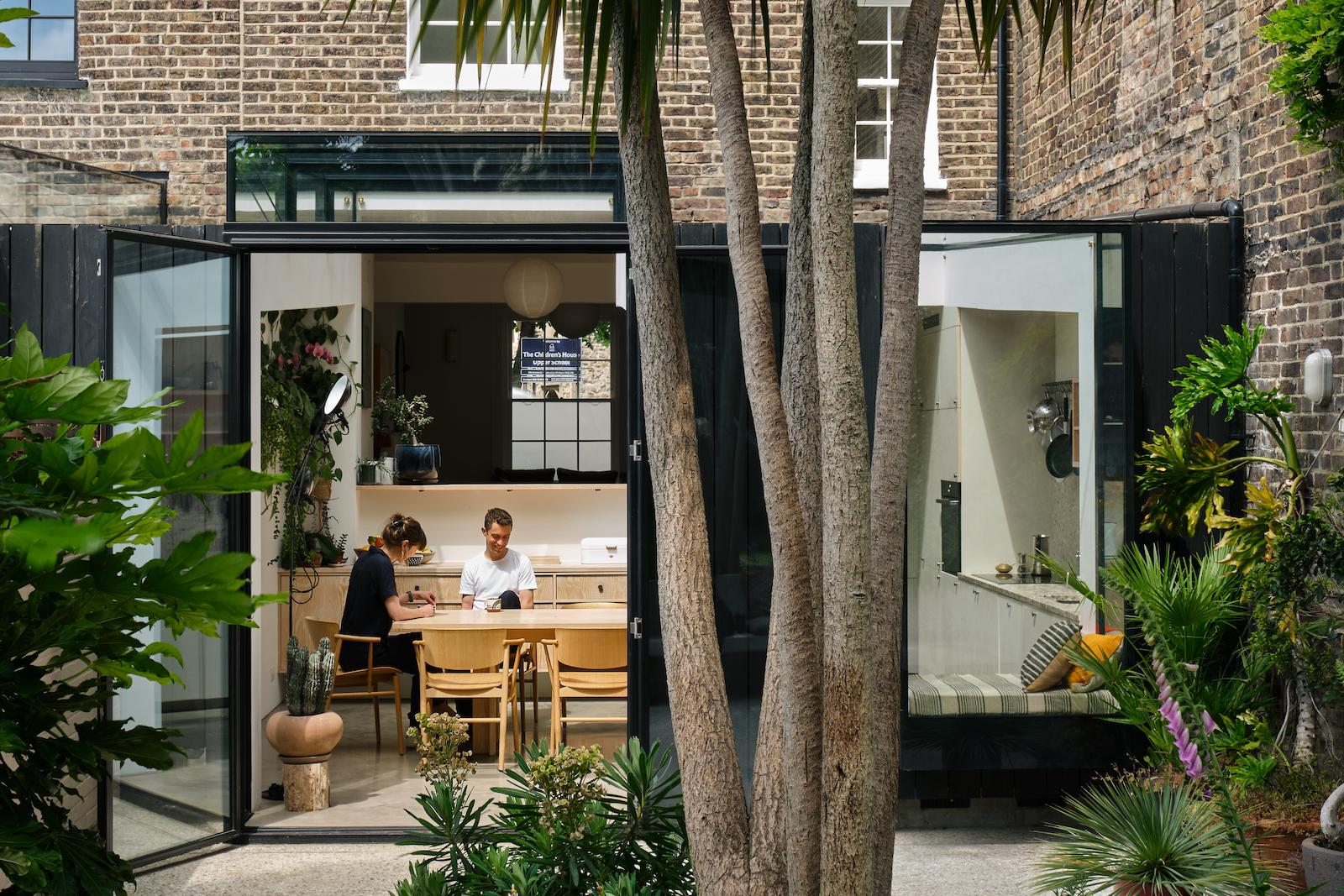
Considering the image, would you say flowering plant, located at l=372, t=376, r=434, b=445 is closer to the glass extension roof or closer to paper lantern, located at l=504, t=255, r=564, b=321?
paper lantern, located at l=504, t=255, r=564, b=321

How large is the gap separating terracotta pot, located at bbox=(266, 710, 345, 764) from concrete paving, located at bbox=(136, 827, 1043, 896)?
522 mm

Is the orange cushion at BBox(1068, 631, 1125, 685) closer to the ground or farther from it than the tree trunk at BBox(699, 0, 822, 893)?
closer to the ground

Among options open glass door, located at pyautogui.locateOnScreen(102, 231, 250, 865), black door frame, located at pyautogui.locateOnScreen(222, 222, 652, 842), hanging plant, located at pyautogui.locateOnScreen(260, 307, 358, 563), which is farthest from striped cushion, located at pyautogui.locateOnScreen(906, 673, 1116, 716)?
hanging plant, located at pyautogui.locateOnScreen(260, 307, 358, 563)

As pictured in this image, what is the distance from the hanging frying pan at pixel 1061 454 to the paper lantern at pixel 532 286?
4640 mm

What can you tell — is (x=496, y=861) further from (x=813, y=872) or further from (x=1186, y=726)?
(x=1186, y=726)

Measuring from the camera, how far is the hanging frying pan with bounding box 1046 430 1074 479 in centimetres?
561

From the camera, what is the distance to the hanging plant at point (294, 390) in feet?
25.9

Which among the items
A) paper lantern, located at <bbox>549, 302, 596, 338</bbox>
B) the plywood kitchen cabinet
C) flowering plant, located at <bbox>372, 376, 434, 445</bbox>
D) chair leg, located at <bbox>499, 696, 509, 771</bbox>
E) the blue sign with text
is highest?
paper lantern, located at <bbox>549, 302, 596, 338</bbox>

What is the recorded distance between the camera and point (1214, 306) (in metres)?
5.50

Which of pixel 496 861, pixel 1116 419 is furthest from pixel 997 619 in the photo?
pixel 496 861

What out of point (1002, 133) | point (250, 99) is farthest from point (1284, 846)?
point (250, 99)

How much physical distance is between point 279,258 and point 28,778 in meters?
5.35

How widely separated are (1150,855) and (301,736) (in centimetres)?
399

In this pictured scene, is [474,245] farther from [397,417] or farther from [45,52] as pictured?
[45,52]
